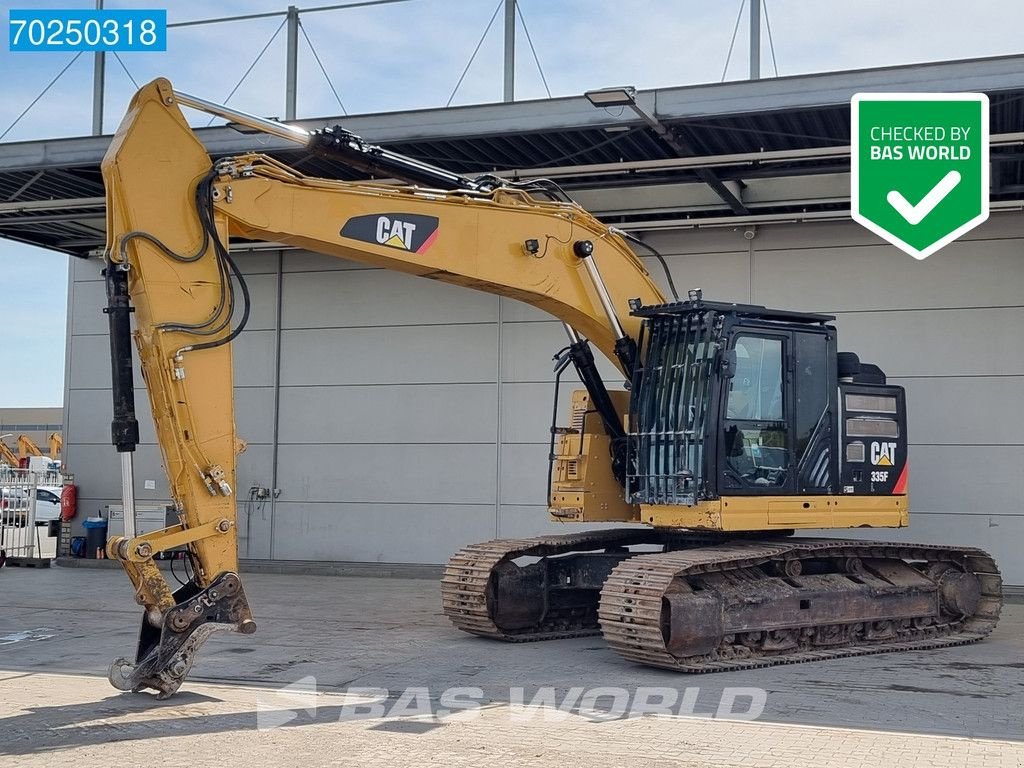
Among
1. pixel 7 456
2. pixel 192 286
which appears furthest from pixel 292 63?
pixel 7 456

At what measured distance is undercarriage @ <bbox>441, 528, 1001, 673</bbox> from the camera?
1061 cm

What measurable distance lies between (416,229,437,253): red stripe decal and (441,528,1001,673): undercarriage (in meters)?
3.31

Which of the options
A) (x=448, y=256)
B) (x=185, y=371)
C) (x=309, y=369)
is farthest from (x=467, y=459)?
(x=185, y=371)

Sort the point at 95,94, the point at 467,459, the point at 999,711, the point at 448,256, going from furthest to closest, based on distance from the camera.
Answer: the point at 467,459, the point at 95,94, the point at 448,256, the point at 999,711

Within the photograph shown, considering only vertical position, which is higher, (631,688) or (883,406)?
(883,406)

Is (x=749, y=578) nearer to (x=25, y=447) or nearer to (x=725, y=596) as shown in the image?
(x=725, y=596)

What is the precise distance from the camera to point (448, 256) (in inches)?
427

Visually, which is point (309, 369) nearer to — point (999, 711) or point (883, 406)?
point (883, 406)

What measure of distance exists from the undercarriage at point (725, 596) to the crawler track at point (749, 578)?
1 cm

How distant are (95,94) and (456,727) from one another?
12.7m

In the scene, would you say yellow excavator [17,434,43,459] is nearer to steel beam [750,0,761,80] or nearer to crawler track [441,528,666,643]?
crawler track [441,528,666,643]

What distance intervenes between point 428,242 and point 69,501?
13720mm

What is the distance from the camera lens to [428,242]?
10688 millimetres

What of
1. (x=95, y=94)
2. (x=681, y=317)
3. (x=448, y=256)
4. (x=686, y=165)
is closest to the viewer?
(x=448, y=256)
